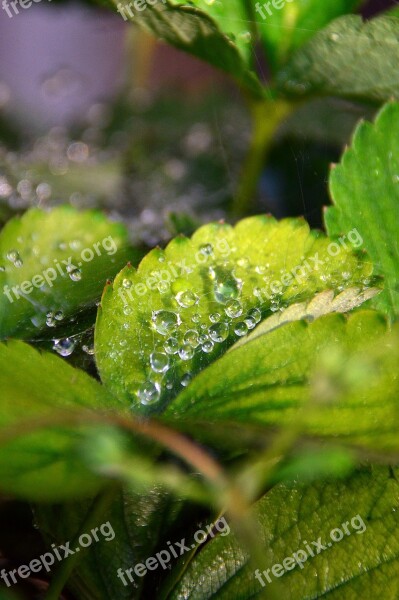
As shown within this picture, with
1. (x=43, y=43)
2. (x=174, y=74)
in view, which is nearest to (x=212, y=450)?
(x=174, y=74)

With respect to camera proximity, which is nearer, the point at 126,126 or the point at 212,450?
the point at 212,450

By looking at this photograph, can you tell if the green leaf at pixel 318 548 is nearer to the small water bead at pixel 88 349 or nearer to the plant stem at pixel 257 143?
the small water bead at pixel 88 349

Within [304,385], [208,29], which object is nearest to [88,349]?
[304,385]

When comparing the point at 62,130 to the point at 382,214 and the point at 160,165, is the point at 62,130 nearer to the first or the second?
the point at 160,165

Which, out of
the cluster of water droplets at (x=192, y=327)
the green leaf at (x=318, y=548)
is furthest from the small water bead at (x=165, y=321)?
the green leaf at (x=318, y=548)

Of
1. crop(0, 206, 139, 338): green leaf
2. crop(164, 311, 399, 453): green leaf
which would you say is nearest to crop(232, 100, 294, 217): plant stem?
crop(0, 206, 139, 338): green leaf

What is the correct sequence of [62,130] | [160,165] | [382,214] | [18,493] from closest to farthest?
1. [18,493]
2. [382,214]
3. [160,165]
4. [62,130]
